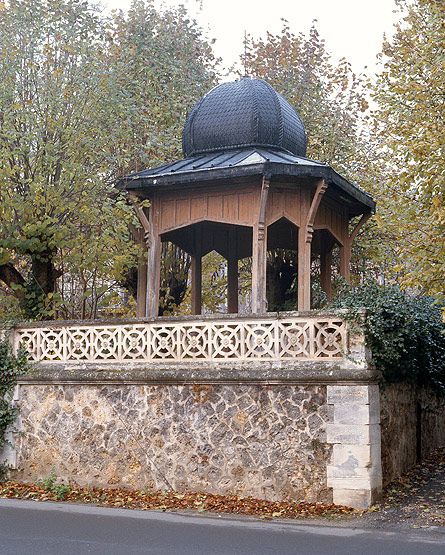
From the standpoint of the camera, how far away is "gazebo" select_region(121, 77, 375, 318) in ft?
43.0

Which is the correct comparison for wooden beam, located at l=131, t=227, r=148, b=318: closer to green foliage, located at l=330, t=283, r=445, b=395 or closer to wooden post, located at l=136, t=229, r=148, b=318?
wooden post, located at l=136, t=229, r=148, b=318

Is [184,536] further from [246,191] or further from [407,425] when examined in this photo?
[246,191]

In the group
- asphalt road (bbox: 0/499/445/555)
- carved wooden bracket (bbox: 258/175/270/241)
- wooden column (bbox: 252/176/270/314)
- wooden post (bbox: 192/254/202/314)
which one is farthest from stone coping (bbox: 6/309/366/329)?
wooden post (bbox: 192/254/202/314)

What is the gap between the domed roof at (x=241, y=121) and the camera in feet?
49.1

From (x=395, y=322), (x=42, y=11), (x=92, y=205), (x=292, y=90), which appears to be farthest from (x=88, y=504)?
(x=292, y=90)

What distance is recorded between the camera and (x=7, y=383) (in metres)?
13.3

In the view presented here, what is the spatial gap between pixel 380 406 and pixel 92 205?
794 cm

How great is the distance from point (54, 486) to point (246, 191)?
5.62m

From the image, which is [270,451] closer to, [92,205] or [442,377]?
[442,377]

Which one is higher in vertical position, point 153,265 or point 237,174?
point 237,174

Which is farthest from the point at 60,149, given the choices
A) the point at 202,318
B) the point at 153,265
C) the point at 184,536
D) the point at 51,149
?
the point at 184,536

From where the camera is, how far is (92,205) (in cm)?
1681

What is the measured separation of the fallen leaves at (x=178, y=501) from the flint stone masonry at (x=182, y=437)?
5.0 inches

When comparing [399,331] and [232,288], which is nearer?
[399,331]
